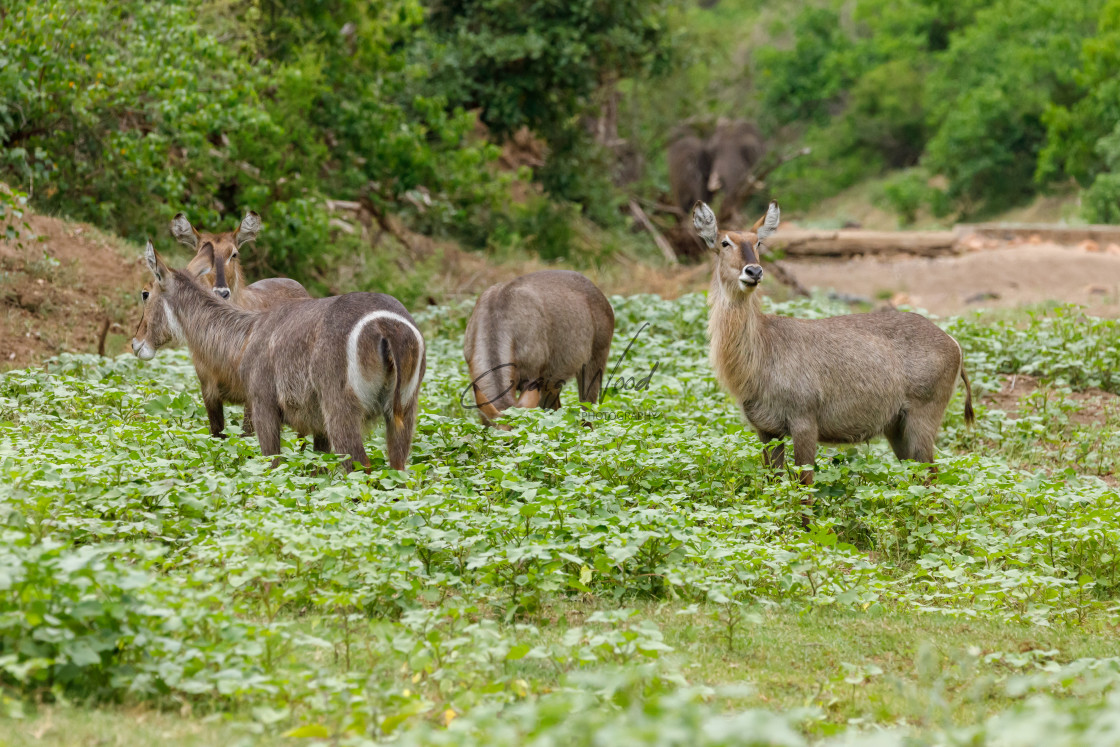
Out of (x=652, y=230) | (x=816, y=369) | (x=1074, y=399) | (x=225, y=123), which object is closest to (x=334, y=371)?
(x=816, y=369)

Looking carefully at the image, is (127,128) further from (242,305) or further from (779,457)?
(779,457)

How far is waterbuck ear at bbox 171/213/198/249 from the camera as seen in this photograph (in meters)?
8.28

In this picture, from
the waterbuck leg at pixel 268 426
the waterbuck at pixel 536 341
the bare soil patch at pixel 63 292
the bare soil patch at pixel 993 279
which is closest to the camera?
the waterbuck leg at pixel 268 426

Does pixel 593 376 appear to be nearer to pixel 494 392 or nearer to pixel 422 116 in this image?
pixel 494 392

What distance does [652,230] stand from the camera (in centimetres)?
2062

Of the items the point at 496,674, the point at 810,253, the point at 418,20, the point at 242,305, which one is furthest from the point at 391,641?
the point at 810,253

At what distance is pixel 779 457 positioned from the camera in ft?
21.6

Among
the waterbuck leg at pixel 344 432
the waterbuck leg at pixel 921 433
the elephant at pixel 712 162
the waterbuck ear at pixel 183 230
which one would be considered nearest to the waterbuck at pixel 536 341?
the waterbuck leg at pixel 344 432

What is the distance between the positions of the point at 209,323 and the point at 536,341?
85.9 inches

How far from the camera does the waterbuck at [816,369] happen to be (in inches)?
258

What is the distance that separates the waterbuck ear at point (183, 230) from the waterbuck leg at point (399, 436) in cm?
317

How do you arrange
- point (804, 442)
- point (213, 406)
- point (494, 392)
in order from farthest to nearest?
point (494, 392) < point (213, 406) < point (804, 442)

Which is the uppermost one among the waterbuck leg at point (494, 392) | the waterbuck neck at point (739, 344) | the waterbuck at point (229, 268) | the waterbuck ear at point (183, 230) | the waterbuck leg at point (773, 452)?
the waterbuck ear at point (183, 230)

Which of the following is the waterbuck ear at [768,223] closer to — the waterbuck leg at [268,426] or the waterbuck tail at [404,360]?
the waterbuck tail at [404,360]
